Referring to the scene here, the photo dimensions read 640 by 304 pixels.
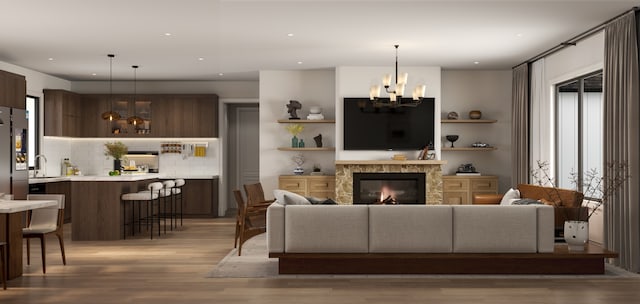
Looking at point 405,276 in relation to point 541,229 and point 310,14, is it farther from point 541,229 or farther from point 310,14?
point 310,14

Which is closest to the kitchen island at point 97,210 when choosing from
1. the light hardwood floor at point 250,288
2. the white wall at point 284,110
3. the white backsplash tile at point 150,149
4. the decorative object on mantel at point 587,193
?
the light hardwood floor at point 250,288

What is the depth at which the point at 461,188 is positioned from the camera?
1155cm

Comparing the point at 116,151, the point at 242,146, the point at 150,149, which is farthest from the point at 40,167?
the point at 242,146

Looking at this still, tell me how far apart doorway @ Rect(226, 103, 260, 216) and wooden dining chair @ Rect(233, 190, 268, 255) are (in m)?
5.55

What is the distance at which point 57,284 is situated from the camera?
20.4 feet

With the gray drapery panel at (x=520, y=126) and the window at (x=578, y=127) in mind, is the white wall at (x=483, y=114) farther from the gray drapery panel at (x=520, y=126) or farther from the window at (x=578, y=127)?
the window at (x=578, y=127)

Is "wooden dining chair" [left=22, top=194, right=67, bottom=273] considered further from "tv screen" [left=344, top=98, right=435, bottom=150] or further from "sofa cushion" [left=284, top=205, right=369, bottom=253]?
"tv screen" [left=344, top=98, right=435, bottom=150]

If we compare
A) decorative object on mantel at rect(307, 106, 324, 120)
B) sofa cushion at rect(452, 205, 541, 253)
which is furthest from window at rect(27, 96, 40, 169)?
sofa cushion at rect(452, 205, 541, 253)

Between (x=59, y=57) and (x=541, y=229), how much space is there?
297 inches

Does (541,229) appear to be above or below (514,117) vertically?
below

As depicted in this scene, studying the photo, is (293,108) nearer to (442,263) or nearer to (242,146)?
(242,146)

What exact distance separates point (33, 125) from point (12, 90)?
2.18m

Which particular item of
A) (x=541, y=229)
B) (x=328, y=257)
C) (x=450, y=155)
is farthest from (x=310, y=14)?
(x=450, y=155)

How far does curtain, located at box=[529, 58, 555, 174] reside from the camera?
1004cm
